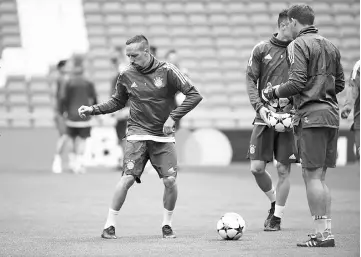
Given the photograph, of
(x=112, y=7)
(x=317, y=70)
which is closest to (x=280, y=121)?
(x=317, y=70)

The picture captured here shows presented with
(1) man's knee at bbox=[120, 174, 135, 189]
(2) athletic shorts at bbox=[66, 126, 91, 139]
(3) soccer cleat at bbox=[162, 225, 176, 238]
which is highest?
(1) man's knee at bbox=[120, 174, 135, 189]

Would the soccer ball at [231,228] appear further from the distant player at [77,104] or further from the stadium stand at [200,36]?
the stadium stand at [200,36]

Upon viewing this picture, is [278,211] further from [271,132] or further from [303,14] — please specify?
[303,14]

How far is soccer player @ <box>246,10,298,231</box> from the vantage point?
895 centimetres

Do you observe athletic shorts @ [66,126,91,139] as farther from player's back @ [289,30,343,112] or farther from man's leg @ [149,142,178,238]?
player's back @ [289,30,343,112]

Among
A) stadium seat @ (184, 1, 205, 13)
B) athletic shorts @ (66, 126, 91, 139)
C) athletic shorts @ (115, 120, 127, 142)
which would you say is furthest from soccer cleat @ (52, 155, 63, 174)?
stadium seat @ (184, 1, 205, 13)

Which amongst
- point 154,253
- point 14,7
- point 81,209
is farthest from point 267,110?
point 14,7

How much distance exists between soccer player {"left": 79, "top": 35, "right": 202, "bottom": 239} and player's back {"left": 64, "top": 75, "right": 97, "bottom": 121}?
930 centimetres

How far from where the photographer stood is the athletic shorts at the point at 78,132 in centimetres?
1814

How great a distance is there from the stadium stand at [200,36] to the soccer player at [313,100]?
14514mm

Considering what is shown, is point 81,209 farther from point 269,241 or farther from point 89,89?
point 89,89

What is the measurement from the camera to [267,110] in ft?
27.8

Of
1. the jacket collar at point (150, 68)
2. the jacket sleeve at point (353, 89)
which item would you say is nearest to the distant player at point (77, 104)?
the jacket sleeve at point (353, 89)

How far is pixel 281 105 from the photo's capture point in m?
8.95
